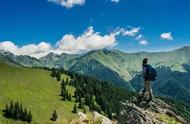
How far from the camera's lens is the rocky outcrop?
33.3 meters

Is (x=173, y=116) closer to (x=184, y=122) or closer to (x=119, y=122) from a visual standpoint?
(x=184, y=122)

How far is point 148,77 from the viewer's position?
113 feet

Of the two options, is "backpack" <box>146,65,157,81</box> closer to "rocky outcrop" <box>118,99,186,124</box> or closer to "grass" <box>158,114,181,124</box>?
"rocky outcrop" <box>118,99,186,124</box>

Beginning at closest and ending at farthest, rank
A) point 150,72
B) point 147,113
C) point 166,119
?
point 147,113 < point 150,72 < point 166,119

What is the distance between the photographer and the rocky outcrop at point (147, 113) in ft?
109

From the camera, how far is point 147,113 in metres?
33.9

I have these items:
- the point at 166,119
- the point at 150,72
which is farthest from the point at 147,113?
the point at 150,72

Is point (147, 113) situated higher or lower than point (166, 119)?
higher

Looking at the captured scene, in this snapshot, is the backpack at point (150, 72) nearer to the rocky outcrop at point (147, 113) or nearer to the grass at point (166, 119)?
the rocky outcrop at point (147, 113)

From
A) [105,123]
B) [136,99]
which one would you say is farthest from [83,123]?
[136,99]

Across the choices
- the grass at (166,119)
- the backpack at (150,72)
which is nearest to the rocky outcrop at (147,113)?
the grass at (166,119)

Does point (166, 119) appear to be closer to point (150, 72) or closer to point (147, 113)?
point (147, 113)

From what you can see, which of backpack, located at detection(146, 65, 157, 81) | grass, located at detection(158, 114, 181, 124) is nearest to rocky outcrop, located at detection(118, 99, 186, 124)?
grass, located at detection(158, 114, 181, 124)

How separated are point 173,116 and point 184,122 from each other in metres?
1.15
